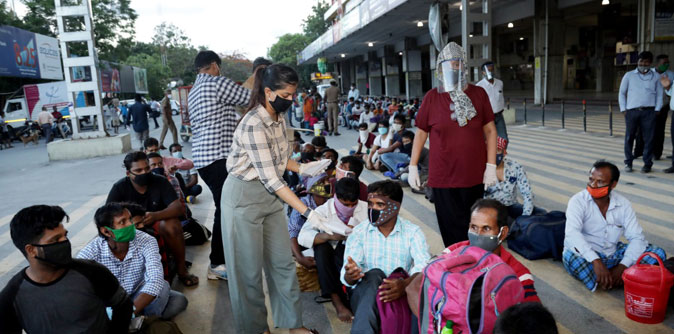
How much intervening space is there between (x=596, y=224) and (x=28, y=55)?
30.5 metres

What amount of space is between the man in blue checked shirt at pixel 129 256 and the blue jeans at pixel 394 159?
516cm

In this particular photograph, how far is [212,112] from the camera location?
393 centimetres

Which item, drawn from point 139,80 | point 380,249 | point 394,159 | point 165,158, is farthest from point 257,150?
point 139,80

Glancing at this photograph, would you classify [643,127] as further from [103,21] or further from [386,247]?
[103,21]

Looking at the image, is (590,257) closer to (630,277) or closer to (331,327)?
(630,277)

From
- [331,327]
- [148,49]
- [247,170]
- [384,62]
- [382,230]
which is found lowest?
[331,327]

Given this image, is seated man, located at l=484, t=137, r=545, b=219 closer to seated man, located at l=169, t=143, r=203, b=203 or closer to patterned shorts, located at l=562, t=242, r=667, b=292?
patterned shorts, located at l=562, t=242, r=667, b=292

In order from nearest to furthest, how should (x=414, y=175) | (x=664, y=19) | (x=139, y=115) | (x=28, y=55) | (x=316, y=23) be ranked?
(x=414, y=175) < (x=139, y=115) < (x=664, y=19) < (x=28, y=55) < (x=316, y=23)

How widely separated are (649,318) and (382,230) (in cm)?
180

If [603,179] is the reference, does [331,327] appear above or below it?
below

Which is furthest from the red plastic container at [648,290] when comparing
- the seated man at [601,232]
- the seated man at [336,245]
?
the seated man at [336,245]

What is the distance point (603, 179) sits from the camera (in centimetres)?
368

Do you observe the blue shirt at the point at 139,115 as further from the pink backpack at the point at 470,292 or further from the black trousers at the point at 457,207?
the pink backpack at the point at 470,292

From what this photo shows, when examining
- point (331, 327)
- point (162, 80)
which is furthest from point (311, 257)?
point (162, 80)
